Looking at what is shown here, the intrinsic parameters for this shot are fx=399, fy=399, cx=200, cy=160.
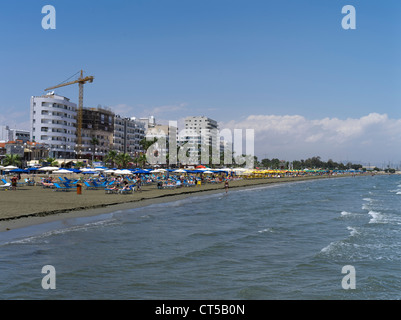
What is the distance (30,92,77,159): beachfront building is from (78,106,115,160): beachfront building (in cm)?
696

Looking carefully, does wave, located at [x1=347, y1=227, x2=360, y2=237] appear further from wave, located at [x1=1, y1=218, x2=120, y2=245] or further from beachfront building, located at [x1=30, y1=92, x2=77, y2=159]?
beachfront building, located at [x1=30, y1=92, x2=77, y2=159]

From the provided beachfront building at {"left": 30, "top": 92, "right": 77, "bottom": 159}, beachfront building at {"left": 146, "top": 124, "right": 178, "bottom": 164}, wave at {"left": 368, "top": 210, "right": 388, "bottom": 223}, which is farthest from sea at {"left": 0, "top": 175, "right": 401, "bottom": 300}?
beachfront building at {"left": 146, "top": 124, "right": 178, "bottom": 164}

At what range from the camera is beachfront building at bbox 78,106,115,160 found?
10862cm

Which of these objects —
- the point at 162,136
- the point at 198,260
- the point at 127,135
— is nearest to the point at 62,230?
the point at 198,260

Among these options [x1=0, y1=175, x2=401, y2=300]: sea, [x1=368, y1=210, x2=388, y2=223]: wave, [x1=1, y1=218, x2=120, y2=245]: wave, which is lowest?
[x1=368, y1=210, x2=388, y2=223]: wave

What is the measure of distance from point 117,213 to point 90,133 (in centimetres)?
9169

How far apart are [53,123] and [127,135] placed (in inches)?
1623

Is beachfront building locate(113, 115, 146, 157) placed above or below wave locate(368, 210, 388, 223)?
above

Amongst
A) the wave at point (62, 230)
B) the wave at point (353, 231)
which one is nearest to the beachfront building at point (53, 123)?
the wave at point (62, 230)

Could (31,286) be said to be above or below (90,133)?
below
